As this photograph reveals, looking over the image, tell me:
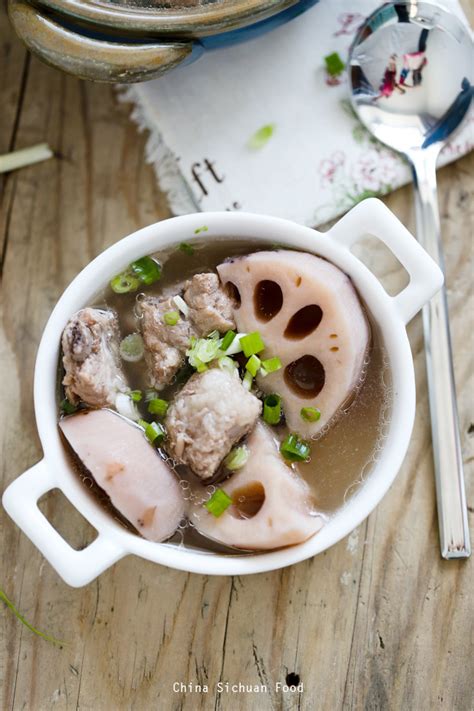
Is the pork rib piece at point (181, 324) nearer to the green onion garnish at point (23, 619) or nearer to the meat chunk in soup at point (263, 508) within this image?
the meat chunk in soup at point (263, 508)

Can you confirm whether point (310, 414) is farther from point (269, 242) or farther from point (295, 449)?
point (269, 242)

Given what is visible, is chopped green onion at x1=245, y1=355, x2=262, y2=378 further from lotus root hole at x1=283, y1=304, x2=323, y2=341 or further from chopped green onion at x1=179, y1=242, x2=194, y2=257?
chopped green onion at x1=179, y1=242, x2=194, y2=257

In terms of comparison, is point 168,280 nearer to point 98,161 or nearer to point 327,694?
point 98,161

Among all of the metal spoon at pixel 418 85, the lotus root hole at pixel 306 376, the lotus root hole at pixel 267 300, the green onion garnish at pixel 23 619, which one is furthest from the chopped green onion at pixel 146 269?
the green onion garnish at pixel 23 619

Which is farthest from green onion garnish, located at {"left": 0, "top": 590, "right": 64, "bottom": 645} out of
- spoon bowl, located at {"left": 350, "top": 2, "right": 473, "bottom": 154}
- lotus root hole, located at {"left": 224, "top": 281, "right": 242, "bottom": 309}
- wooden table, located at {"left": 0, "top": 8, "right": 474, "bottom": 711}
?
spoon bowl, located at {"left": 350, "top": 2, "right": 473, "bottom": 154}

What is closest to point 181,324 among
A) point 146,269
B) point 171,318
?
point 171,318

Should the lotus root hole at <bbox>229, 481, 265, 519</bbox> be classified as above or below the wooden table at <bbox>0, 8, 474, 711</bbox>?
above
